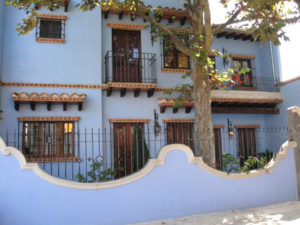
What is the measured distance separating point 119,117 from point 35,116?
291cm

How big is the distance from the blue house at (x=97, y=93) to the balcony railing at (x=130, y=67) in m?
0.04

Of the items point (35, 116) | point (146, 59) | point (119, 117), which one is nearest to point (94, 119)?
point (119, 117)

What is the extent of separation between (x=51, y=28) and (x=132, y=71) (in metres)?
3.31

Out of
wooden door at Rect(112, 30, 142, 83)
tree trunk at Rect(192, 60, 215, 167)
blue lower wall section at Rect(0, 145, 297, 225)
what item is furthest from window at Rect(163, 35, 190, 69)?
blue lower wall section at Rect(0, 145, 297, 225)

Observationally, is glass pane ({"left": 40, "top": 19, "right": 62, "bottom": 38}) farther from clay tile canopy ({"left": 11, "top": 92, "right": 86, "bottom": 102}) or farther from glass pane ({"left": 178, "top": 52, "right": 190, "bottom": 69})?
glass pane ({"left": 178, "top": 52, "right": 190, "bottom": 69})

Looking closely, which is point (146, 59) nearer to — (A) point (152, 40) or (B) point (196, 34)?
(A) point (152, 40)

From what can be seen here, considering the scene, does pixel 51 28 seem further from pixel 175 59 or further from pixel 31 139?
pixel 175 59

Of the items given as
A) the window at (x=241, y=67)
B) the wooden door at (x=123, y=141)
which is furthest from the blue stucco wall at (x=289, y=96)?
the wooden door at (x=123, y=141)

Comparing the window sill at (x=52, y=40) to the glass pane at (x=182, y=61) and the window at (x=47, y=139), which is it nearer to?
the window at (x=47, y=139)

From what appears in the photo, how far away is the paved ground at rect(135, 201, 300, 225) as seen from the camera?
630 centimetres

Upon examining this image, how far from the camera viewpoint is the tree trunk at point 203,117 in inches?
326

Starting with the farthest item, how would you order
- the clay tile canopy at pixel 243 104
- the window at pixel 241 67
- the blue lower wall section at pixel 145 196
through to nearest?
the window at pixel 241 67, the clay tile canopy at pixel 243 104, the blue lower wall section at pixel 145 196

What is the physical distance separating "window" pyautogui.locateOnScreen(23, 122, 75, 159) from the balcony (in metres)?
2.12

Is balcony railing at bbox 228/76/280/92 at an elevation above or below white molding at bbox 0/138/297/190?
above
